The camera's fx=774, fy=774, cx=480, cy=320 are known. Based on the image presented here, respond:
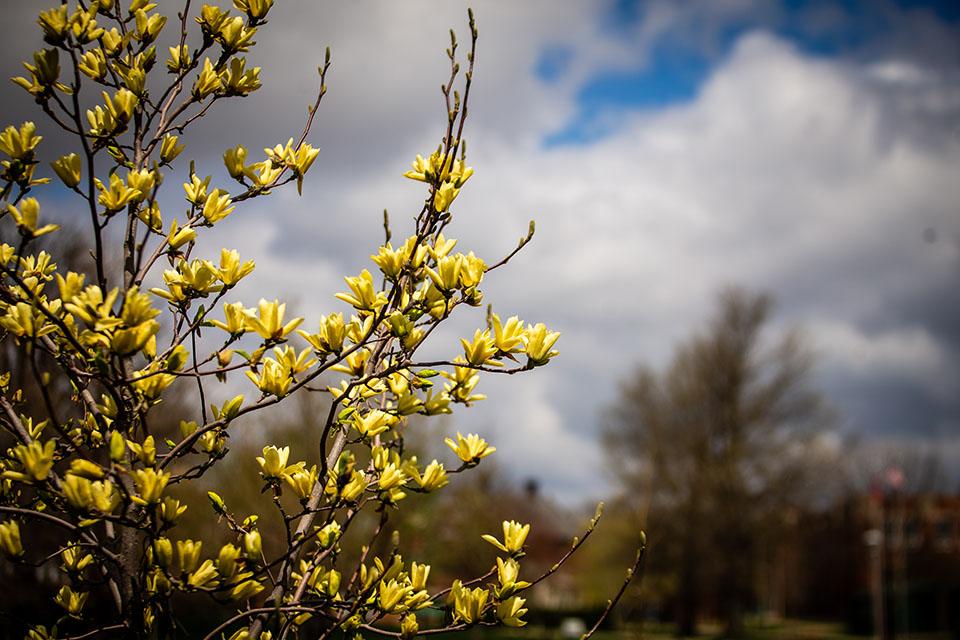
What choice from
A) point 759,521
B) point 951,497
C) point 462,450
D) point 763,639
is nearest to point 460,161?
point 462,450

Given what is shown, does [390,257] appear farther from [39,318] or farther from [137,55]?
[137,55]

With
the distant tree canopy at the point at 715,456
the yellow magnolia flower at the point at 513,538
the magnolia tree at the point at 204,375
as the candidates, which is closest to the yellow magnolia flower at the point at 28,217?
the magnolia tree at the point at 204,375

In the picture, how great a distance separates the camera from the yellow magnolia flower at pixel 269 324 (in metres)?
1.82

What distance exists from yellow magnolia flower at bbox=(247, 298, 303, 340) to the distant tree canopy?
21.0 metres

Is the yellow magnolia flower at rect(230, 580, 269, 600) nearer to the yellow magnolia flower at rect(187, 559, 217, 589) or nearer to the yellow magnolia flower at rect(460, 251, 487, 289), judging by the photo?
the yellow magnolia flower at rect(187, 559, 217, 589)

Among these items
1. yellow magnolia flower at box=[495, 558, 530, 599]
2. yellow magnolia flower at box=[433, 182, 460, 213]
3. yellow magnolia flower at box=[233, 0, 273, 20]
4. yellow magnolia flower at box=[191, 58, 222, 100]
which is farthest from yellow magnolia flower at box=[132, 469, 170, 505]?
yellow magnolia flower at box=[233, 0, 273, 20]

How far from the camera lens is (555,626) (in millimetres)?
33625

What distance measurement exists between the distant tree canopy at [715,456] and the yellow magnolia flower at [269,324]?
Answer: 21042mm

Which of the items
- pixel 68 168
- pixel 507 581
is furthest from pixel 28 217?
pixel 507 581

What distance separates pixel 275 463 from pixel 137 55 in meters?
1.26

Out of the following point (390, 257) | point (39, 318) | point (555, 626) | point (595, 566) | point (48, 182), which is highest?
point (48, 182)

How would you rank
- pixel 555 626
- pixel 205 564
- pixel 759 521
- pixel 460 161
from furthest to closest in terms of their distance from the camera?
pixel 555 626, pixel 759 521, pixel 460 161, pixel 205 564

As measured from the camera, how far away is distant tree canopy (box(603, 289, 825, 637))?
74.6ft

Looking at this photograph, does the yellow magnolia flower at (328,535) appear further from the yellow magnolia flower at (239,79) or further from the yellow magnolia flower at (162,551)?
the yellow magnolia flower at (239,79)
